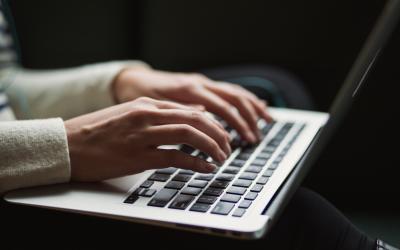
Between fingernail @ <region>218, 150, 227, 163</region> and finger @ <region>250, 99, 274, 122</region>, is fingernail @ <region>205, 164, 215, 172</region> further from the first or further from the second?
finger @ <region>250, 99, 274, 122</region>

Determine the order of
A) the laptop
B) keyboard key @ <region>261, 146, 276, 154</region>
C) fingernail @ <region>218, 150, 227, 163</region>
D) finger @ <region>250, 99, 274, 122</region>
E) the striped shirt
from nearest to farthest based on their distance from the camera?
1. the laptop
2. fingernail @ <region>218, 150, 227, 163</region>
3. keyboard key @ <region>261, 146, 276, 154</region>
4. finger @ <region>250, 99, 274, 122</region>
5. the striped shirt

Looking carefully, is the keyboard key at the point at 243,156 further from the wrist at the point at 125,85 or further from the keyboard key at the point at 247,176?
the wrist at the point at 125,85

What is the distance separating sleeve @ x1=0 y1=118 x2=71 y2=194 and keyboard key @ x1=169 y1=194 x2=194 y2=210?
0.46 feet

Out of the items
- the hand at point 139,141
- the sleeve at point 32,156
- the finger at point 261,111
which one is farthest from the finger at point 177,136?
the finger at point 261,111

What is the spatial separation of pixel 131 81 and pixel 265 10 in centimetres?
59

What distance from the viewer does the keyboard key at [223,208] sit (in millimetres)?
581

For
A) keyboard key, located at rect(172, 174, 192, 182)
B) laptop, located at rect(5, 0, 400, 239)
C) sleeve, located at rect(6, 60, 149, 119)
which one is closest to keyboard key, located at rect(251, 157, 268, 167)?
laptop, located at rect(5, 0, 400, 239)

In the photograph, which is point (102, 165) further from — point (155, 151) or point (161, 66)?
point (161, 66)

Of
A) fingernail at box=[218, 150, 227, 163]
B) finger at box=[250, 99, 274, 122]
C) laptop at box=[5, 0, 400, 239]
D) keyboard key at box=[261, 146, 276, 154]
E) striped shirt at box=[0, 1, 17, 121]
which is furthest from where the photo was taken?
striped shirt at box=[0, 1, 17, 121]

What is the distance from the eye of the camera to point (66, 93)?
1013 mm

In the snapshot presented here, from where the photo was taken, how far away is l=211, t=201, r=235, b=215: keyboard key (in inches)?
22.9

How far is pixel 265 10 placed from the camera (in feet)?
4.66

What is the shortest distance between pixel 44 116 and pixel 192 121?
1.43 ft

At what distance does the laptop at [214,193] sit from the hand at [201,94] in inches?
4.8
